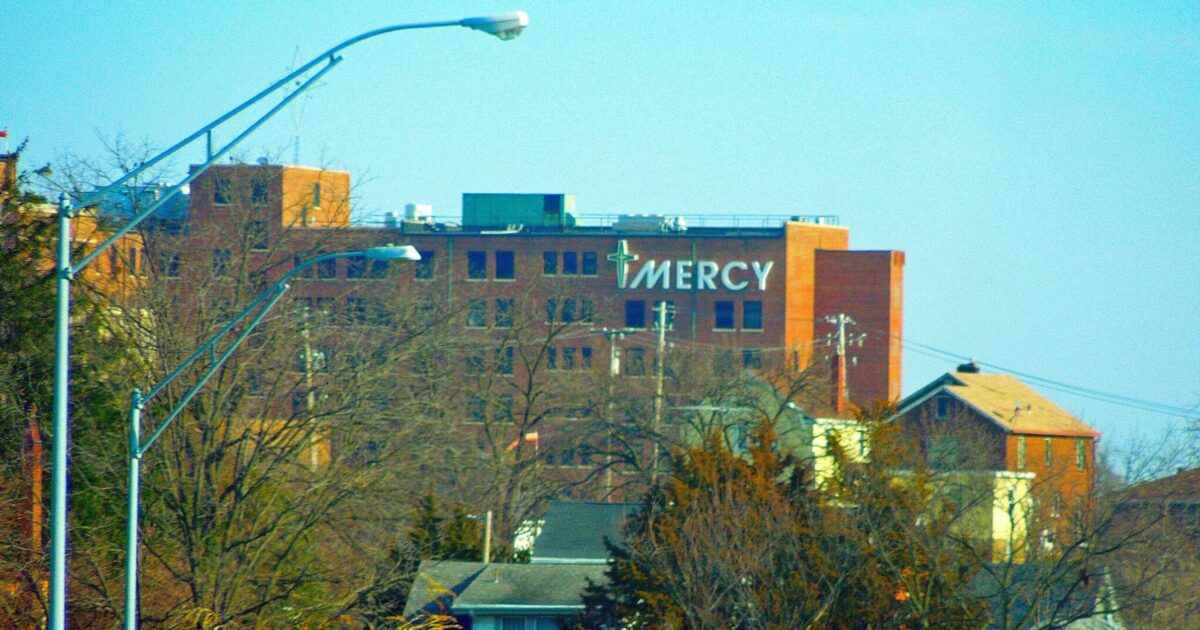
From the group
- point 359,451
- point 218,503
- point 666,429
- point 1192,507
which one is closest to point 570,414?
point 666,429

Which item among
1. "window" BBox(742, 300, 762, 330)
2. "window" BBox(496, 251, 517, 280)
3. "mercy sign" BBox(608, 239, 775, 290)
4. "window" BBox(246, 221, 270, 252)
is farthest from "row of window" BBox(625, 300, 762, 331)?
"window" BBox(246, 221, 270, 252)

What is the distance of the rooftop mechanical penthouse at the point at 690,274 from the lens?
321 ft

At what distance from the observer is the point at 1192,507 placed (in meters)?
42.9

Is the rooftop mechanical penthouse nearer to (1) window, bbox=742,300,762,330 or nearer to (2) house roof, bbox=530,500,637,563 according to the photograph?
(1) window, bbox=742,300,762,330

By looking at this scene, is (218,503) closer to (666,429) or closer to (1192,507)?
(1192,507)

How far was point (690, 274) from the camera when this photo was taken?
98.9m

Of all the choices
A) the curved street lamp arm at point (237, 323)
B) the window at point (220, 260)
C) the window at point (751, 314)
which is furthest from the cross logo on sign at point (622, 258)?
the curved street lamp arm at point (237, 323)

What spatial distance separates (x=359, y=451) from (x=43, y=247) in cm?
712

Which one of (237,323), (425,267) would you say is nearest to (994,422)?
(425,267)

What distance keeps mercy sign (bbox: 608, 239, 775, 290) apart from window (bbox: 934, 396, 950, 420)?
23170 mm

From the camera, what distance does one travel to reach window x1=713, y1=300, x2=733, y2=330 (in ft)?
324

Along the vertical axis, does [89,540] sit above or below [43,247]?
below

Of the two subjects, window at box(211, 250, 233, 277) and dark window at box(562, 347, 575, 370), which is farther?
dark window at box(562, 347, 575, 370)

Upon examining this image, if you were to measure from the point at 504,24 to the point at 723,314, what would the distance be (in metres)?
87.2
